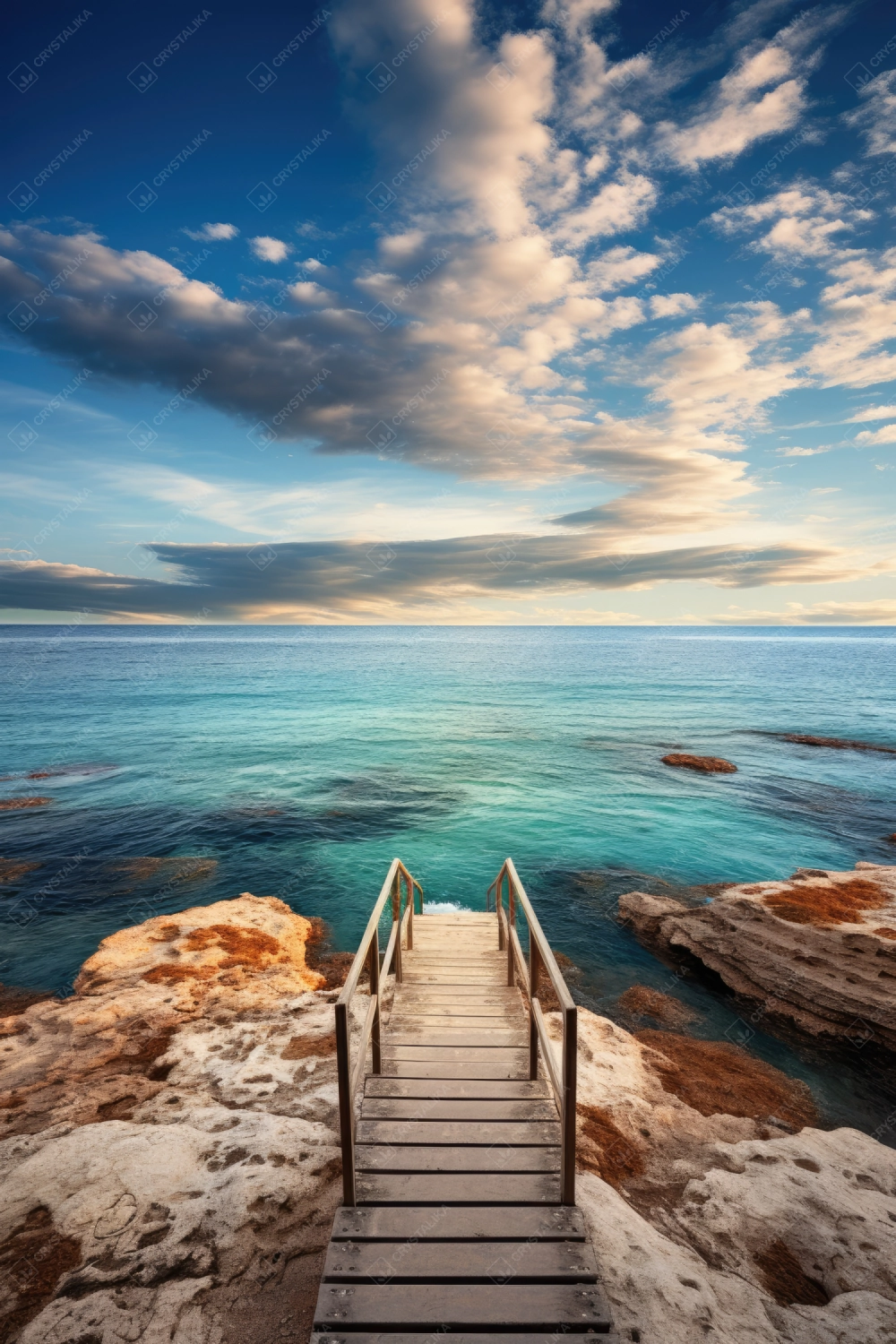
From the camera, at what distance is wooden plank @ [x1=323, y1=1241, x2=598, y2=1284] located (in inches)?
132

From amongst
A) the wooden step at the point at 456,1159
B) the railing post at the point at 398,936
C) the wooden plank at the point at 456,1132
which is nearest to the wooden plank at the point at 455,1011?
the railing post at the point at 398,936

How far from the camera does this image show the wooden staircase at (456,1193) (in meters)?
3.18

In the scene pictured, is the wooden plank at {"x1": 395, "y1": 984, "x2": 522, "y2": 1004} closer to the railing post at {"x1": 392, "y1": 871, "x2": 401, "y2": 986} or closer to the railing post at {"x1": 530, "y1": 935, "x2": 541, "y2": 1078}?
the railing post at {"x1": 392, "y1": 871, "x2": 401, "y2": 986}

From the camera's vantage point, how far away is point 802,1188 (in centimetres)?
523

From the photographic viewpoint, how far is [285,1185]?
4625 mm

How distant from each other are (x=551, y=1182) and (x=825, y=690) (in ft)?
208

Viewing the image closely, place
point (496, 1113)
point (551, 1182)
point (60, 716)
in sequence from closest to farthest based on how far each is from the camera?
point (551, 1182), point (496, 1113), point (60, 716)

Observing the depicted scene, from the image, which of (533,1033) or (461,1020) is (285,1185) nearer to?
(461,1020)

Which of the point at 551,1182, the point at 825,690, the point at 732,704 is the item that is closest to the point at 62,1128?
the point at 551,1182

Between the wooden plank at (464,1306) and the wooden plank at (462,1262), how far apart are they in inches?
1.4

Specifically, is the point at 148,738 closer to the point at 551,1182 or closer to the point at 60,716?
the point at 60,716

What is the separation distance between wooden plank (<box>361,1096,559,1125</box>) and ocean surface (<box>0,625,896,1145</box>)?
5.45m

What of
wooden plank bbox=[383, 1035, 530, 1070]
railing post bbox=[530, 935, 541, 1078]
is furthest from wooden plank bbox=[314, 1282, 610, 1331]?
wooden plank bbox=[383, 1035, 530, 1070]

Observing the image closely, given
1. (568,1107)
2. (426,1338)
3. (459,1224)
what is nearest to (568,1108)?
(568,1107)
